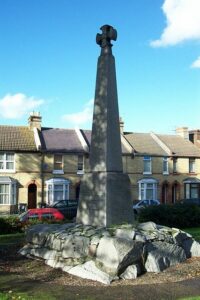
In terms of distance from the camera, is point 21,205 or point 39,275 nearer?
point 39,275

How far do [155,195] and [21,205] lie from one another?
46.9 ft

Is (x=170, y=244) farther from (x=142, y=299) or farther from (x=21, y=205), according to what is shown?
Answer: (x=21, y=205)

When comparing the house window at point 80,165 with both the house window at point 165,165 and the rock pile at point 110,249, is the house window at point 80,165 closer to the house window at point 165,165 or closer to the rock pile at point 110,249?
the house window at point 165,165

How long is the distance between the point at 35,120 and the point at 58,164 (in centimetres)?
532

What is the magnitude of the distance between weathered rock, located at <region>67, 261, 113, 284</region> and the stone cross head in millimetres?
6039

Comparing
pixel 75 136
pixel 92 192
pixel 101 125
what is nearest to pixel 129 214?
pixel 92 192

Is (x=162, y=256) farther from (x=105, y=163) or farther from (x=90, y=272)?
(x=105, y=163)

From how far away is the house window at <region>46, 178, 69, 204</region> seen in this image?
39.4 meters

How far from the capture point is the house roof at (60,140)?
40.6 meters

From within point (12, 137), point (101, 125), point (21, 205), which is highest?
point (12, 137)

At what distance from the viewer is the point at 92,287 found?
808cm

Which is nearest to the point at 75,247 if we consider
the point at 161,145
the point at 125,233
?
the point at 125,233

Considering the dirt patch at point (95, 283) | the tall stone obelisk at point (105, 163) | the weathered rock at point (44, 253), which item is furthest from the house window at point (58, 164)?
the dirt patch at point (95, 283)

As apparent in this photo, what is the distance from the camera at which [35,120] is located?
4238cm
